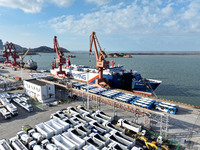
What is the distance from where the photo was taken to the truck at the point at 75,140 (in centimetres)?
1667

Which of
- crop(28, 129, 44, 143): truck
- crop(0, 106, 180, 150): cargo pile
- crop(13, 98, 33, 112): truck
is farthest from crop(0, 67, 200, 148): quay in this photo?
crop(28, 129, 44, 143): truck

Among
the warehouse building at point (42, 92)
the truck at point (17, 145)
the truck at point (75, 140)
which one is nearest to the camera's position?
the truck at point (17, 145)

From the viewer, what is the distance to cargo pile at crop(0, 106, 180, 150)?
16.6m

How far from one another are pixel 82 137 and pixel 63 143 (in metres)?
2.68

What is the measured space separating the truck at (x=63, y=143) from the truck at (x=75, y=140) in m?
0.41

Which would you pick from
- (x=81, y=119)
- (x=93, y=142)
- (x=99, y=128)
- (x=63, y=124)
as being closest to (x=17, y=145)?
(x=63, y=124)

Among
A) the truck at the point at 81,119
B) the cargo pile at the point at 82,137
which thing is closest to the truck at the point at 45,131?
the cargo pile at the point at 82,137

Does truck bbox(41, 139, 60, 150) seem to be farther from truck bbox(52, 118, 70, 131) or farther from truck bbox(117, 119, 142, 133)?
truck bbox(117, 119, 142, 133)

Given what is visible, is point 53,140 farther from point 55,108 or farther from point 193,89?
point 193,89

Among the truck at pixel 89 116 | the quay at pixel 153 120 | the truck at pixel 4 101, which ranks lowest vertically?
the quay at pixel 153 120

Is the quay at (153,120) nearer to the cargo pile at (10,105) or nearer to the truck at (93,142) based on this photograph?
the cargo pile at (10,105)

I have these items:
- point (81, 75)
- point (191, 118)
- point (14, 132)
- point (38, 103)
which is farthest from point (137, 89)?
point (14, 132)

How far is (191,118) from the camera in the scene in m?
24.9

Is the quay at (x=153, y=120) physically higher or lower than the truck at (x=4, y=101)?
lower
